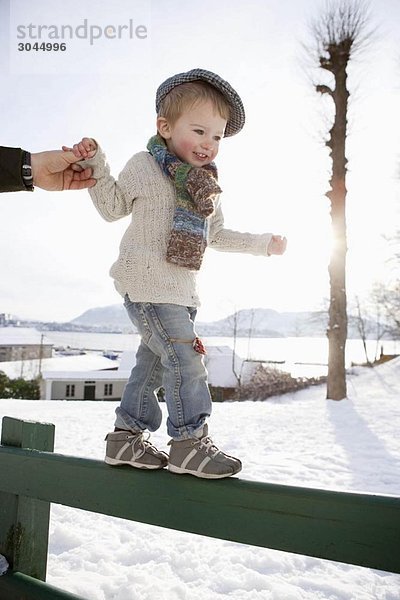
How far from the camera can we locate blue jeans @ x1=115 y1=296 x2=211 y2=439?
1.59 meters

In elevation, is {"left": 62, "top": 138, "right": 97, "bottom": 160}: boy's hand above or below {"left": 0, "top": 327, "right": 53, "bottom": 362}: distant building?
above

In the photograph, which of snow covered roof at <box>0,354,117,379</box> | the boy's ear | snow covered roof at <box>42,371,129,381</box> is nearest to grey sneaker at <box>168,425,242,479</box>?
the boy's ear

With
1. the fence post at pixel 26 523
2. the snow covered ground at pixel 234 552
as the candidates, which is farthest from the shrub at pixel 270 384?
the fence post at pixel 26 523

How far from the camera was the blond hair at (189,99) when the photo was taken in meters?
1.72

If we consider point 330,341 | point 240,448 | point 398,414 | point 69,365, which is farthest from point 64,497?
point 69,365

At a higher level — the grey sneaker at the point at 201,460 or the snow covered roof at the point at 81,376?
the grey sneaker at the point at 201,460

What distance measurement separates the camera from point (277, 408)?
28.5 ft

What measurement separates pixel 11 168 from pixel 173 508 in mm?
1291

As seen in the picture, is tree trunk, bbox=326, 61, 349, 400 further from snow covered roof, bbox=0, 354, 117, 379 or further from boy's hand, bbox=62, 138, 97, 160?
snow covered roof, bbox=0, 354, 117, 379

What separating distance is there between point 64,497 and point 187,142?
4.52ft

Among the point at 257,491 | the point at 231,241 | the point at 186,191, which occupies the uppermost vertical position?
the point at 186,191

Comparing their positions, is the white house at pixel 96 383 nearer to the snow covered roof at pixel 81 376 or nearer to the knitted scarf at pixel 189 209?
the snow covered roof at pixel 81 376

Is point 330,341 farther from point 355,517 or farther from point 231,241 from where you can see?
point 355,517

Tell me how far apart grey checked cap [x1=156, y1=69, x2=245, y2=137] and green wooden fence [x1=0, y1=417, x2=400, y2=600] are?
135 centimetres
